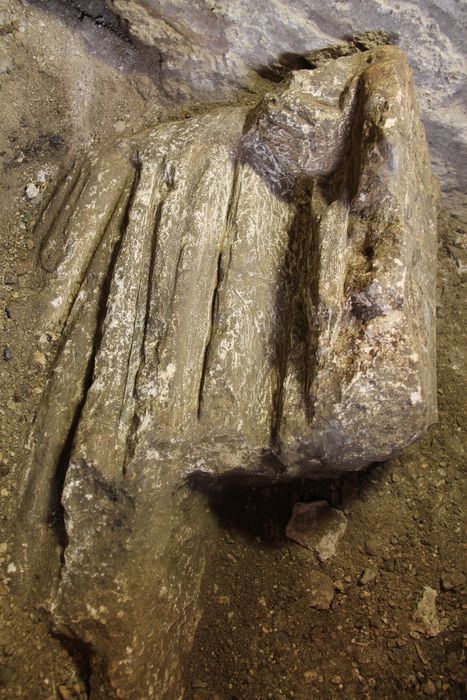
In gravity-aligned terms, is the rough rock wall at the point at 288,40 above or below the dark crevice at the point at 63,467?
above

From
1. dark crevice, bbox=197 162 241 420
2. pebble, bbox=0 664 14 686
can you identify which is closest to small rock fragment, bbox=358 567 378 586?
dark crevice, bbox=197 162 241 420

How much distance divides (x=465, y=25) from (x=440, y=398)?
139 cm

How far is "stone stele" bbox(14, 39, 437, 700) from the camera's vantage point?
1611 millimetres

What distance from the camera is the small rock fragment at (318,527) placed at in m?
2.26

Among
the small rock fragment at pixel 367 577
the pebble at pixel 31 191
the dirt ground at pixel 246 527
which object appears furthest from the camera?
the pebble at pixel 31 191

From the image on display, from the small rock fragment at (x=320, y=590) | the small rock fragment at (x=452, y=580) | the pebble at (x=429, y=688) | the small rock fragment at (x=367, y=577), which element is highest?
the small rock fragment at (x=320, y=590)

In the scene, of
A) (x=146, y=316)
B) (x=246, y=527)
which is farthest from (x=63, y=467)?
(x=246, y=527)

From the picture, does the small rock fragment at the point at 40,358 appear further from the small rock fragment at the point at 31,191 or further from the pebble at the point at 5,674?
the pebble at the point at 5,674

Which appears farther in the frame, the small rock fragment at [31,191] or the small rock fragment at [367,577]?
the small rock fragment at [31,191]

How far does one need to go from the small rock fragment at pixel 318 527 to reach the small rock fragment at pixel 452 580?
0.39m

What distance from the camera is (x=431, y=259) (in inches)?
76.0

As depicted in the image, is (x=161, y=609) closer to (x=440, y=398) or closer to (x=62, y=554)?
(x=62, y=554)

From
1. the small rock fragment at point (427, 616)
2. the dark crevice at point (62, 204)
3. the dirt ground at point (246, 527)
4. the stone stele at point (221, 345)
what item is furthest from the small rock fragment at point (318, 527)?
the dark crevice at point (62, 204)

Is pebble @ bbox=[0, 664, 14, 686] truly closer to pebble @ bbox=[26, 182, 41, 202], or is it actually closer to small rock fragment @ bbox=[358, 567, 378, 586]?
small rock fragment @ bbox=[358, 567, 378, 586]
